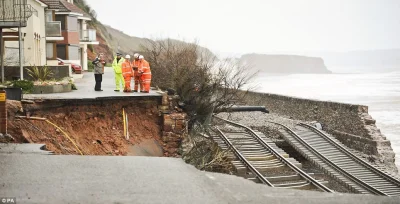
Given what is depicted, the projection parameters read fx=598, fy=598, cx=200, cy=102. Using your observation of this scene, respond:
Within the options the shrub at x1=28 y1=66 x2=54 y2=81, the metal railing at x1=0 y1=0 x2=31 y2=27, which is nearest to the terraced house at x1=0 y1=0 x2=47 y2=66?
the metal railing at x1=0 y1=0 x2=31 y2=27

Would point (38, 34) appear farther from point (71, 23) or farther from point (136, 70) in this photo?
point (136, 70)

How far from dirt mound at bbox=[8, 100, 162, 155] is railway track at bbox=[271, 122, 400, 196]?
6.58m

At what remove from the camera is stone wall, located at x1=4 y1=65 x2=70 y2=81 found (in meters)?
25.6

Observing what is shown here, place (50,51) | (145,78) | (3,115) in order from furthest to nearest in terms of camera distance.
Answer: (50,51) → (145,78) → (3,115)

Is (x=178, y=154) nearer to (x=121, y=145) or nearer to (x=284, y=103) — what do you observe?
(x=121, y=145)

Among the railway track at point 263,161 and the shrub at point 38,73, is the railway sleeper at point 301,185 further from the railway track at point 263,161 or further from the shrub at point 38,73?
the shrub at point 38,73

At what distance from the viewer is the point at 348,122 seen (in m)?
27.1

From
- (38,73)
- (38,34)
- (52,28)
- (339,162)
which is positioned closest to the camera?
(339,162)

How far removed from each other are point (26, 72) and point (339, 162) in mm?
13628

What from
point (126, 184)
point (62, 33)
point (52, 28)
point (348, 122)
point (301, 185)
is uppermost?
point (62, 33)

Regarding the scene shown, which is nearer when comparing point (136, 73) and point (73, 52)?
point (136, 73)

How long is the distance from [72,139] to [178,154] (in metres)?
3.24

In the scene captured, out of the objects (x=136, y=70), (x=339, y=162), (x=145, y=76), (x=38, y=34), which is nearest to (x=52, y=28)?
(x=38, y=34)

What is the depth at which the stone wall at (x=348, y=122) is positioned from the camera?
24281 millimetres
